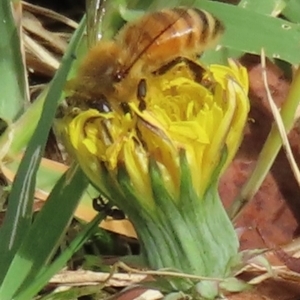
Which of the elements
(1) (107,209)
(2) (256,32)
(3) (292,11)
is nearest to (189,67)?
(1) (107,209)

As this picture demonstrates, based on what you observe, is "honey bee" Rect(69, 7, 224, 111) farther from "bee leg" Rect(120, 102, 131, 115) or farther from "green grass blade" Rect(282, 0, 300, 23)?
"green grass blade" Rect(282, 0, 300, 23)

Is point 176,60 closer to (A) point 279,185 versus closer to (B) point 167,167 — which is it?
(B) point 167,167

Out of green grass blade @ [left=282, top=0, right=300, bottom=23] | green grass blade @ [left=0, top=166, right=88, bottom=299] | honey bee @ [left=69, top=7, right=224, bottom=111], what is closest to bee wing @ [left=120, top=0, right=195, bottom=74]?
honey bee @ [left=69, top=7, right=224, bottom=111]

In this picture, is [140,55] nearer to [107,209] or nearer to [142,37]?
[142,37]

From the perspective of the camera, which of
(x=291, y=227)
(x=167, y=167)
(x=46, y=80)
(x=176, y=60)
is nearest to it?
(x=167, y=167)

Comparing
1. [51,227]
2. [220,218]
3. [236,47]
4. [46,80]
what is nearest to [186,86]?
[220,218]

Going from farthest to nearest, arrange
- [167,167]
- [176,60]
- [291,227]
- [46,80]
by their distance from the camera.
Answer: [46,80] → [291,227] → [176,60] → [167,167]

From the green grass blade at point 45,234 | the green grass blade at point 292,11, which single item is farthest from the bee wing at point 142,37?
the green grass blade at point 292,11
